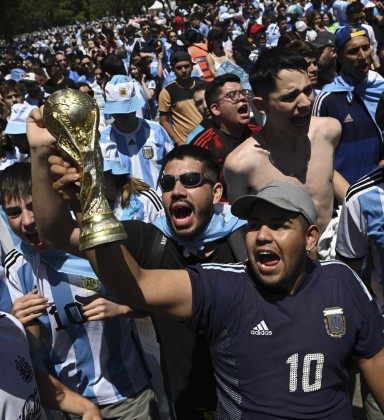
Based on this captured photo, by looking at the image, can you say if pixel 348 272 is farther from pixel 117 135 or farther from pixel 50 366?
pixel 117 135

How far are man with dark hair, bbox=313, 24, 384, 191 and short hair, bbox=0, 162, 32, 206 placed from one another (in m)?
2.38

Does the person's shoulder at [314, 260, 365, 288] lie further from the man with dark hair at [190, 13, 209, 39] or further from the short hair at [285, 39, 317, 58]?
the man with dark hair at [190, 13, 209, 39]

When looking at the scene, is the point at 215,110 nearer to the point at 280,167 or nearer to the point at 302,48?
the point at 280,167

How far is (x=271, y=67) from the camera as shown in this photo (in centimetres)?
347

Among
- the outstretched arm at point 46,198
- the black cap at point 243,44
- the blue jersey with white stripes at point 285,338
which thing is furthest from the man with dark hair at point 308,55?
the outstretched arm at point 46,198

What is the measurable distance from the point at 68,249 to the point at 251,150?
67.0 inches

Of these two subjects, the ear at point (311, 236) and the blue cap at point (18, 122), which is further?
the blue cap at point (18, 122)

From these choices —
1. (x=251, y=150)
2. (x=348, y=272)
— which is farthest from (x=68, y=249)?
(x=251, y=150)

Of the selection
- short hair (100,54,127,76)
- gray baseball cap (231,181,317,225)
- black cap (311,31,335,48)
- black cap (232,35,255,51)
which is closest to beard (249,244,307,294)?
gray baseball cap (231,181,317,225)

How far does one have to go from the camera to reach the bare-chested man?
11.3 ft

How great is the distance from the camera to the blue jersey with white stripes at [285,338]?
2129 millimetres

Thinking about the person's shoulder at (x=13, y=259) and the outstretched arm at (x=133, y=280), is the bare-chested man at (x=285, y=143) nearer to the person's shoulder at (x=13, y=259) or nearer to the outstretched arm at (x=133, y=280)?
the person's shoulder at (x=13, y=259)

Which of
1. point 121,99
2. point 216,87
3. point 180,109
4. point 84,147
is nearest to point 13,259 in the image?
point 84,147

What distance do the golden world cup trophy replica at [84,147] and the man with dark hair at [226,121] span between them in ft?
9.54
